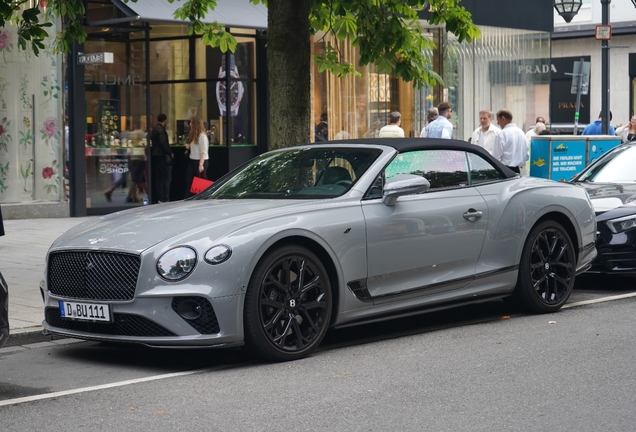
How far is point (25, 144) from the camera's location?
17.3 m

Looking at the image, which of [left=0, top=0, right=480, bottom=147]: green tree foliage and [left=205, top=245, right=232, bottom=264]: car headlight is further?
[left=0, top=0, right=480, bottom=147]: green tree foliage

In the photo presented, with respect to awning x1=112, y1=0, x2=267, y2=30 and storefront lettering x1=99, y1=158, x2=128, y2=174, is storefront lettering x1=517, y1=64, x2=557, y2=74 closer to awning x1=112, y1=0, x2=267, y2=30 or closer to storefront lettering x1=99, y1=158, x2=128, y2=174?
awning x1=112, y1=0, x2=267, y2=30

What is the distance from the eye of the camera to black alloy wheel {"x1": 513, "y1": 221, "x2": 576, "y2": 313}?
27.5ft

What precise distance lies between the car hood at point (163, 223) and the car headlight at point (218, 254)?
0.42ft

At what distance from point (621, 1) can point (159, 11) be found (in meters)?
29.9

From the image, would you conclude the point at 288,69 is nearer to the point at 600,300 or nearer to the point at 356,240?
the point at 600,300

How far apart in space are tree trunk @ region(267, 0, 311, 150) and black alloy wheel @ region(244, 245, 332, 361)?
433 centimetres

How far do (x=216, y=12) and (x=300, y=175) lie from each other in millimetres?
11930

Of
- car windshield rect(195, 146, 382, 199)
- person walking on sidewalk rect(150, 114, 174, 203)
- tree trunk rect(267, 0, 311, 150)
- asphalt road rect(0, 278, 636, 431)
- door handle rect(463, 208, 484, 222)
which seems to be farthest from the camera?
person walking on sidewalk rect(150, 114, 174, 203)

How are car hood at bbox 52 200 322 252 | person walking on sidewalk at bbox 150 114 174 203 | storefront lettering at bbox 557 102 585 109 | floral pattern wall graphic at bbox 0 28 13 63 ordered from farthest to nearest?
storefront lettering at bbox 557 102 585 109, person walking on sidewalk at bbox 150 114 174 203, floral pattern wall graphic at bbox 0 28 13 63, car hood at bbox 52 200 322 252

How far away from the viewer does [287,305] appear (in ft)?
22.0

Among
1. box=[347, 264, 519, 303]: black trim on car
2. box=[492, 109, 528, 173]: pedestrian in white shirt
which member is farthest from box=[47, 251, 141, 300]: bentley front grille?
box=[492, 109, 528, 173]: pedestrian in white shirt

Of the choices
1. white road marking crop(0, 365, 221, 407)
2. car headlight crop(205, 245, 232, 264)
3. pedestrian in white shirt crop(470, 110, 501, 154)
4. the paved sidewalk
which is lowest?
white road marking crop(0, 365, 221, 407)

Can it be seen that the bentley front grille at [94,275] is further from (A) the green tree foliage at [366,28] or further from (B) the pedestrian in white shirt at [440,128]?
(B) the pedestrian in white shirt at [440,128]
